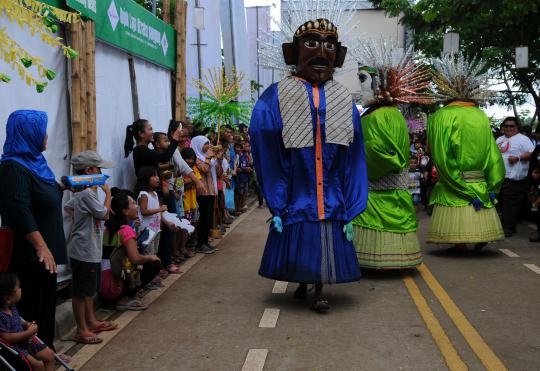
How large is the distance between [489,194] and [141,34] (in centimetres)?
484

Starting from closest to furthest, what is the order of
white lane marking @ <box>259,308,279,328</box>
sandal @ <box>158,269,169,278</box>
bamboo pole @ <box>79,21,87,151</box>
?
white lane marking @ <box>259,308,279,328</box>
bamboo pole @ <box>79,21,87,151</box>
sandal @ <box>158,269,169,278</box>

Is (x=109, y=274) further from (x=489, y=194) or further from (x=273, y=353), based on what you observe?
(x=489, y=194)

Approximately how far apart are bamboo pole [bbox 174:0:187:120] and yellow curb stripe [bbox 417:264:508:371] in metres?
4.92

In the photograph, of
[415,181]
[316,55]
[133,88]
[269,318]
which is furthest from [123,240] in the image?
[415,181]

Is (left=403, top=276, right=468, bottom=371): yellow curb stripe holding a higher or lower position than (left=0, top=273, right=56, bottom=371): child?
lower

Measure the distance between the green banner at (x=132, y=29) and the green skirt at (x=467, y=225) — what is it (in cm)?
435

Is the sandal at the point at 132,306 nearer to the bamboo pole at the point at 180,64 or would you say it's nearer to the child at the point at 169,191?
the child at the point at 169,191

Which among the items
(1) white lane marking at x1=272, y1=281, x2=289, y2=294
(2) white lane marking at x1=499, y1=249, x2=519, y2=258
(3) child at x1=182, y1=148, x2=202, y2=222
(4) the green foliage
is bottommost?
(2) white lane marking at x1=499, y1=249, x2=519, y2=258

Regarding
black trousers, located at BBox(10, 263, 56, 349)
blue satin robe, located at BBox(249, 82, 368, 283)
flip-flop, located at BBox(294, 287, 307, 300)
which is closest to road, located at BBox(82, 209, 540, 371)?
flip-flop, located at BBox(294, 287, 307, 300)

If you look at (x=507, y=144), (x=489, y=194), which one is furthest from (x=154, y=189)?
(x=507, y=144)

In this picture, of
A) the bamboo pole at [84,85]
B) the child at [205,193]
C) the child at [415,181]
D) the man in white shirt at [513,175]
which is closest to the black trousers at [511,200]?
the man in white shirt at [513,175]

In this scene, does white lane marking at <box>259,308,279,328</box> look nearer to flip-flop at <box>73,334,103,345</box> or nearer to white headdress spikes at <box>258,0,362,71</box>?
flip-flop at <box>73,334,103,345</box>

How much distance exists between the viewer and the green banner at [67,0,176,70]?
7.27 m

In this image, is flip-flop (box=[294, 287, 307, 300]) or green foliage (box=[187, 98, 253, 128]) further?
green foliage (box=[187, 98, 253, 128])
